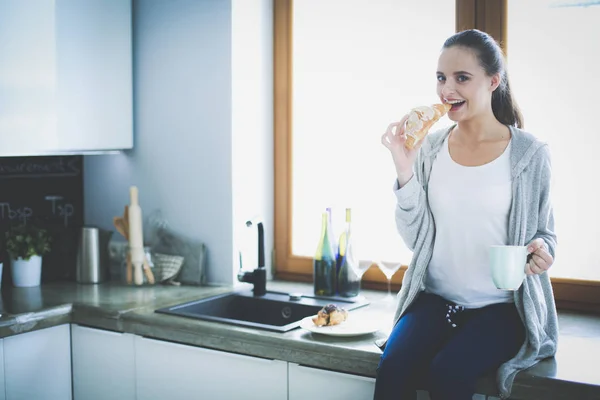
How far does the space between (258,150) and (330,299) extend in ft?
2.34

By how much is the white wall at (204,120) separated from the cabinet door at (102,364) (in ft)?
1.82

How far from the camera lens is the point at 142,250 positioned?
291 cm

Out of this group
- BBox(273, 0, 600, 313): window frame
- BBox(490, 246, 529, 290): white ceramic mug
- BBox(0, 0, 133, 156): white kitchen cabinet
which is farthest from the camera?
BBox(273, 0, 600, 313): window frame

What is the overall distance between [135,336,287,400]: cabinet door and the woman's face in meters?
0.87

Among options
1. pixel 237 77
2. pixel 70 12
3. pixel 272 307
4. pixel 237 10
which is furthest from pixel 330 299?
pixel 70 12

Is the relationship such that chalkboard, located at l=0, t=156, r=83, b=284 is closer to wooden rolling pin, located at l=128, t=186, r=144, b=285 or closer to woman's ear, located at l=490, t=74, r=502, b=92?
wooden rolling pin, located at l=128, t=186, r=144, b=285

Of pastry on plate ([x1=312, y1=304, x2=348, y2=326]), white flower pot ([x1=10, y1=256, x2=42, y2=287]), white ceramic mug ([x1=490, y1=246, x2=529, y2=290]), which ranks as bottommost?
pastry on plate ([x1=312, y1=304, x2=348, y2=326])

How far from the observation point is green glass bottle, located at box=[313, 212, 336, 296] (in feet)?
8.80

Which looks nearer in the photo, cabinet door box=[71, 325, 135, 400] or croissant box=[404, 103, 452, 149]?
croissant box=[404, 103, 452, 149]

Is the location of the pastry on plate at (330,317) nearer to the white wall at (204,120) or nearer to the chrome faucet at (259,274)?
the chrome faucet at (259,274)

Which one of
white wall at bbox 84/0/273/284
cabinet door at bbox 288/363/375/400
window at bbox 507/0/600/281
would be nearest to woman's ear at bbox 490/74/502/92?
window at bbox 507/0/600/281

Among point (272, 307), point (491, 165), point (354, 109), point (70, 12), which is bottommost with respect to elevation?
point (272, 307)

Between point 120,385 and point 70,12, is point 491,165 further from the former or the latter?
point 70,12

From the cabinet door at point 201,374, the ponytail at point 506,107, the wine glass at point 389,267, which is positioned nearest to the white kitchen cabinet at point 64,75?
the cabinet door at point 201,374
